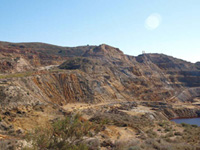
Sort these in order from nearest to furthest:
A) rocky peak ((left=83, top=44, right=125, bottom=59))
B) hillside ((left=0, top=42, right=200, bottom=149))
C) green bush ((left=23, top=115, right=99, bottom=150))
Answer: green bush ((left=23, top=115, right=99, bottom=150)) → hillside ((left=0, top=42, right=200, bottom=149)) → rocky peak ((left=83, top=44, right=125, bottom=59))

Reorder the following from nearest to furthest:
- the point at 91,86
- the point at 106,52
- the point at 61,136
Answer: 1. the point at 61,136
2. the point at 91,86
3. the point at 106,52

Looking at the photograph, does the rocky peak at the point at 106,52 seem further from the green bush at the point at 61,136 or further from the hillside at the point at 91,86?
the green bush at the point at 61,136

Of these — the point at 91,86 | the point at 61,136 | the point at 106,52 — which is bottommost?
the point at 61,136

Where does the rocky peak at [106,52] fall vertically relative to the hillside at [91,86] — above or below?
above

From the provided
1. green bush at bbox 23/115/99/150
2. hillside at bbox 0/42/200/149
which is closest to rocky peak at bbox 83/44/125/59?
hillside at bbox 0/42/200/149

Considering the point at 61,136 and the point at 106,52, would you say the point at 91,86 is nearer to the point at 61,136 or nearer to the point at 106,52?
the point at 106,52

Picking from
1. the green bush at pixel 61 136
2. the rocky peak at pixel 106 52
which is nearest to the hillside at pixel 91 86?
the rocky peak at pixel 106 52

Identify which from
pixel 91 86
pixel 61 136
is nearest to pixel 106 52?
pixel 91 86

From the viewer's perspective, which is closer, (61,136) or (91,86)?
(61,136)

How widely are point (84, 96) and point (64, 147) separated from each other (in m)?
32.3

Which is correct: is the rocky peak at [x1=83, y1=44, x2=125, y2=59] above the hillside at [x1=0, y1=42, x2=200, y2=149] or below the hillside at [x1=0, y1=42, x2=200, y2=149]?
A: above

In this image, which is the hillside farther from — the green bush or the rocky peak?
the green bush

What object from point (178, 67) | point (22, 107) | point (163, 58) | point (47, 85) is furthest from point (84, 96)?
point (163, 58)

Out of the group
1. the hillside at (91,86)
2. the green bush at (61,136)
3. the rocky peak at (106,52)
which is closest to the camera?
the green bush at (61,136)
